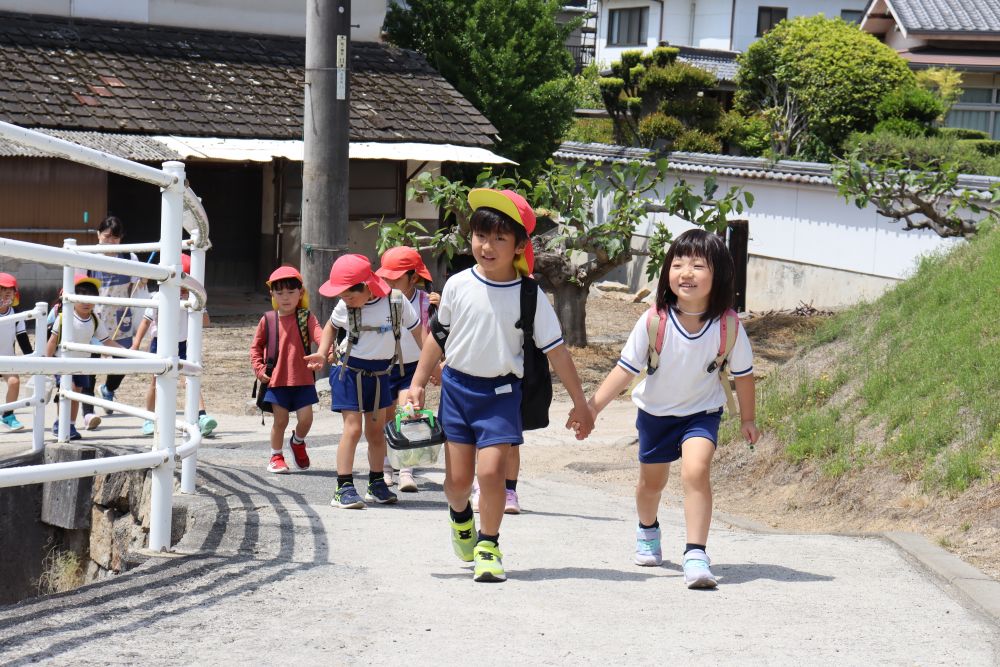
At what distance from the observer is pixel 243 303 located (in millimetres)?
17844

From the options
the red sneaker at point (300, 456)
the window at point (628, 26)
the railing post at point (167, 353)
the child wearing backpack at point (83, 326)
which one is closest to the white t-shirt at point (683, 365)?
the railing post at point (167, 353)

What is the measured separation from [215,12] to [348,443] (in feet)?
45.8

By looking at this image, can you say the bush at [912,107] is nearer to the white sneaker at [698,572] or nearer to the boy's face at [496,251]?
the boy's face at [496,251]

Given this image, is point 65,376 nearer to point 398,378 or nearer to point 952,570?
point 398,378

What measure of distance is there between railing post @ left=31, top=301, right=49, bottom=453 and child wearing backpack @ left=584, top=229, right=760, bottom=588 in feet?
11.7

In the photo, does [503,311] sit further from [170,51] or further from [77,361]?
[170,51]

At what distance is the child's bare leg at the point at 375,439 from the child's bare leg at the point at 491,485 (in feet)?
6.12

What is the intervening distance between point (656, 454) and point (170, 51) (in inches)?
564

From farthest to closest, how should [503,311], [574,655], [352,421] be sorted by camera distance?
[352,421], [503,311], [574,655]

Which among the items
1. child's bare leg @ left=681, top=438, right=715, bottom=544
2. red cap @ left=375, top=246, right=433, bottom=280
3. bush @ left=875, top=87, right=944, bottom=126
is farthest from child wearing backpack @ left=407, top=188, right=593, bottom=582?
bush @ left=875, top=87, right=944, bottom=126

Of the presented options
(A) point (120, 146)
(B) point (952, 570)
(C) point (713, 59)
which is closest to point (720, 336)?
(B) point (952, 570)

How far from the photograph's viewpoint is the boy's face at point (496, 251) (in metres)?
4.82

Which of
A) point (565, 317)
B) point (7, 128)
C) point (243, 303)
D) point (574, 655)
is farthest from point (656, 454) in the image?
point (243, 303)

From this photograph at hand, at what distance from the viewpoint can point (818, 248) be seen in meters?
18.1
